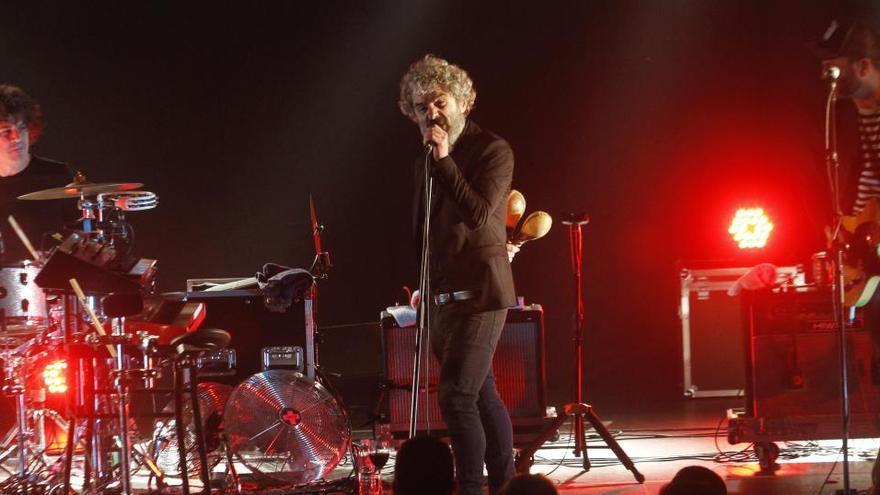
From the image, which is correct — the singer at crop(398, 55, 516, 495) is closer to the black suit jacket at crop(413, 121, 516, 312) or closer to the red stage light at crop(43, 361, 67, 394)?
the black suit jacket at crop(413, 121, 516, 312)

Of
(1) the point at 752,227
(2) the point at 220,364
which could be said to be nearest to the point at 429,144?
(2) the point at 220,364

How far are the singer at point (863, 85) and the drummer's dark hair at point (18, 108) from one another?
14.4 feet

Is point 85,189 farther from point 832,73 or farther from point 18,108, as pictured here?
point 832,73

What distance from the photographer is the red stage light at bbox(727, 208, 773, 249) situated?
8.22 m

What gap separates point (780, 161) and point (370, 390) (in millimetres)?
4120

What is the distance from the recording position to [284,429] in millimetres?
5285

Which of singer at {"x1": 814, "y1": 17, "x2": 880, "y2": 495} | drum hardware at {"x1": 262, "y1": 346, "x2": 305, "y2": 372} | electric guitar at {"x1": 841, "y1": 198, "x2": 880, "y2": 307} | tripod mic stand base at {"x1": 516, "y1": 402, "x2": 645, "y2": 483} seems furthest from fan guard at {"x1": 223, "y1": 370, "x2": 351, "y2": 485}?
singer at {"x1": 814, "y1": 17, "x2": 880, "y2": 495}

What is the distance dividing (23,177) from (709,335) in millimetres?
5221

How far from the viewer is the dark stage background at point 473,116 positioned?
789cm

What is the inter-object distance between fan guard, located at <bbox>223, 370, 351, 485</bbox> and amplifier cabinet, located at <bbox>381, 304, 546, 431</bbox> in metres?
0.56

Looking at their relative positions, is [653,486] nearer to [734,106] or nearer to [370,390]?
[370,390]

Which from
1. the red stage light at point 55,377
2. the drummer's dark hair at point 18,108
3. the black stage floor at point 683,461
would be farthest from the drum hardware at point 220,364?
the drummer's dark hair at point 18,108

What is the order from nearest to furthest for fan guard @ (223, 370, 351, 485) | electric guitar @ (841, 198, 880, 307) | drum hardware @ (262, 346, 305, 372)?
electric guitar @ (841, 198, 880, 307)
fan guard @ (223, 370, 351, 485)
drum hardware @ (262, 346, 305, 372)

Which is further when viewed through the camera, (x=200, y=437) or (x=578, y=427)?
(x=578, y=427)
